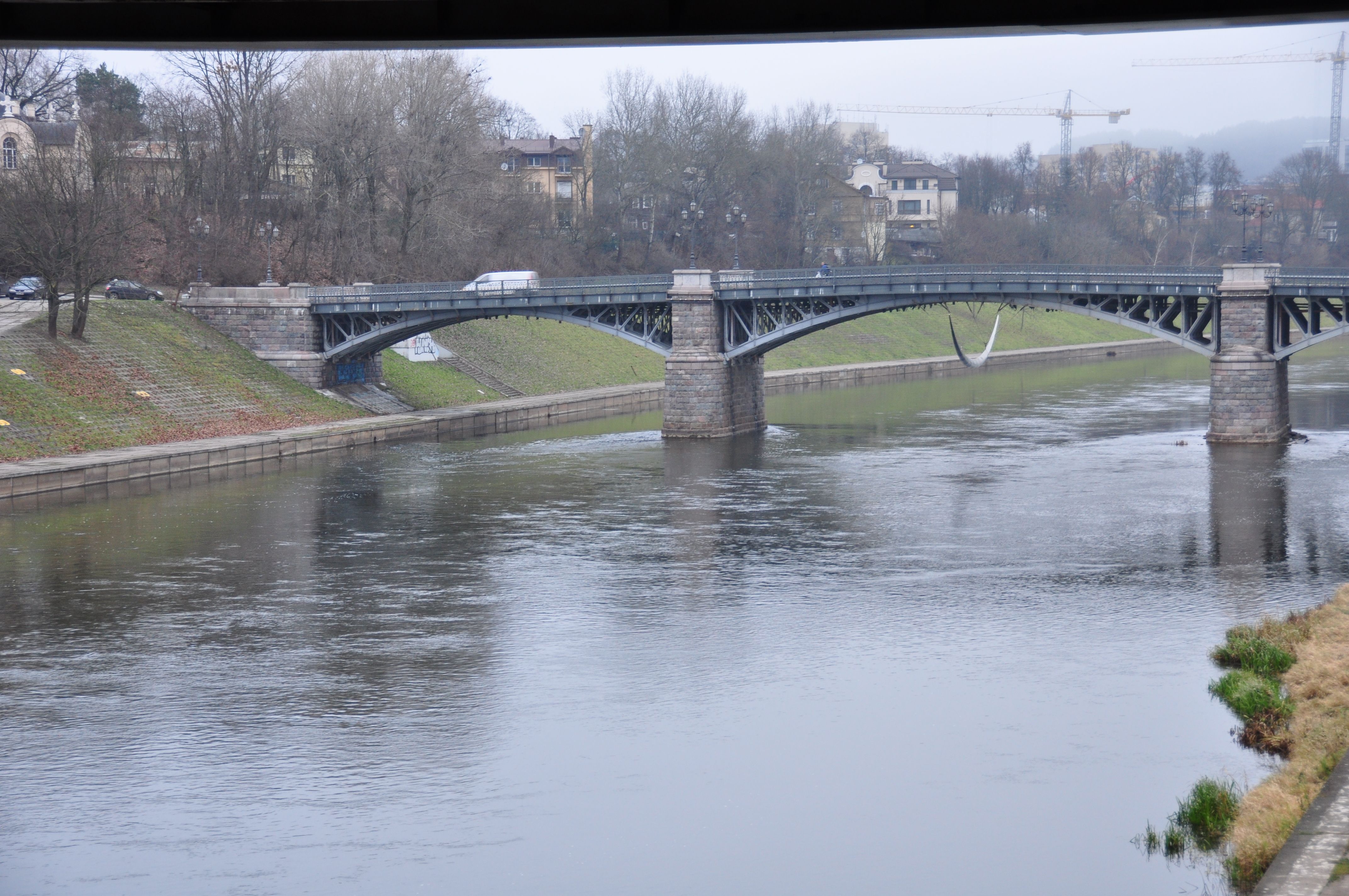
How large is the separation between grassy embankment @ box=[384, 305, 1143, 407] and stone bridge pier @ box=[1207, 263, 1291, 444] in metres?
30.3

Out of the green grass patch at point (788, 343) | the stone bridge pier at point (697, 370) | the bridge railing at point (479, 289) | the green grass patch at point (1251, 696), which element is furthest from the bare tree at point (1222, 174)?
the green grass patch at point (1251, 696)

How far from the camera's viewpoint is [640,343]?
189 ft

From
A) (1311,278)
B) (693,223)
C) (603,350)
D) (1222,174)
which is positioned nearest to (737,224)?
(693,223)

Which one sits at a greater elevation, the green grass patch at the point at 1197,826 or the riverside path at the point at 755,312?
the riverside path at the point at 755,312

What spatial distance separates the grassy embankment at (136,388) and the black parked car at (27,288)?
104 inches

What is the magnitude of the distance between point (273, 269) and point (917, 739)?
2286 inches

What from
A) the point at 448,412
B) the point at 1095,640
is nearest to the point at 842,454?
the point at 448,412

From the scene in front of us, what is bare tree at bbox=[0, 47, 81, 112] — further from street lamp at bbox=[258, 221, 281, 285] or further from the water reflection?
the water reflection

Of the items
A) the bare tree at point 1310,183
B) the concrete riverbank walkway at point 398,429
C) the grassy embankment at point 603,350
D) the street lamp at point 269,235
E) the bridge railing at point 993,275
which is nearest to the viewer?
the concrete riverbank walkway at point 398,429

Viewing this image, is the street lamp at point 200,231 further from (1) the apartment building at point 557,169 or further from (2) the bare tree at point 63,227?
(1) the apartment building at point 557,169

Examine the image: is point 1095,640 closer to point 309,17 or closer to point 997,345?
point 309,17

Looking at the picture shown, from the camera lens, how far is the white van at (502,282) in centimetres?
5775

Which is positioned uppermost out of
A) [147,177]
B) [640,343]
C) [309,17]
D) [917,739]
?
[147,177]

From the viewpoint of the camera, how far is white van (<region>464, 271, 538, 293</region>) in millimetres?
57750
